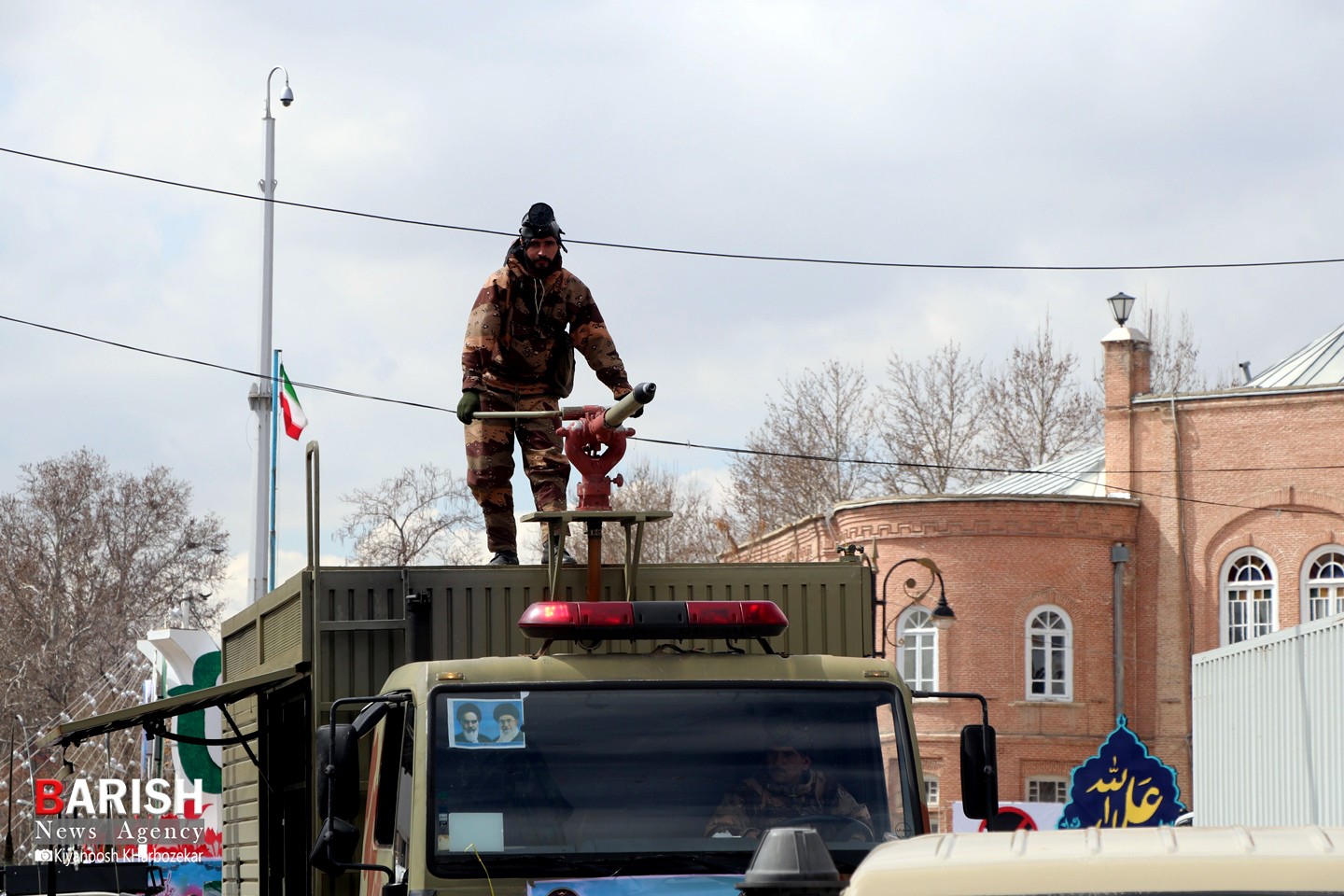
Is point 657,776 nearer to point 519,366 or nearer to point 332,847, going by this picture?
point 332,847

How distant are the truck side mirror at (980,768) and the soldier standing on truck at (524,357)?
2760mm

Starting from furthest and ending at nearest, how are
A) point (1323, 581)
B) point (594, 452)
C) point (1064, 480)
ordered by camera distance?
point (1064, 480), point (1323, 581), point (594, 452)

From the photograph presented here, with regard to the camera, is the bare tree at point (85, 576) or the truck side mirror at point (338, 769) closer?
the truck side mirror at point (338, 769)

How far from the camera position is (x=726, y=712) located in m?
6.79

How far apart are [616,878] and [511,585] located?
67.9 inches

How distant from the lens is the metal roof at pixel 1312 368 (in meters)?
45.0

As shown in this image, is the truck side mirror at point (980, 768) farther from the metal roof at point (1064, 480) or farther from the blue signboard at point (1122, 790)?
the metal roof at point (1064, 480)

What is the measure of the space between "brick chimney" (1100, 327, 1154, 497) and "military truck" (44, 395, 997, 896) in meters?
38.0

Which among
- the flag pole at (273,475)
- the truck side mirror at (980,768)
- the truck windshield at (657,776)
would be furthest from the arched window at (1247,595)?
the truck windshield at (657,776)

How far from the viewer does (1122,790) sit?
17969 millimetres

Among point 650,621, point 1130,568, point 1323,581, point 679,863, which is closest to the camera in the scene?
point 679,863

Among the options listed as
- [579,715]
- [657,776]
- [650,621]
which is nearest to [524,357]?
[650,621]

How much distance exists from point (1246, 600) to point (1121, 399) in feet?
17.2

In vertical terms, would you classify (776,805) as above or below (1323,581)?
below
